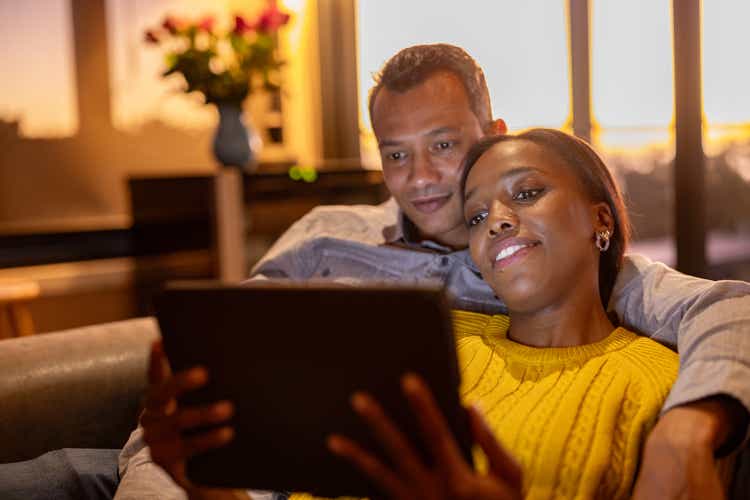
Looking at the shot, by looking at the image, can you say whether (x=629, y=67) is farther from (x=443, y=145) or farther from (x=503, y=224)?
(x=503, y=224)

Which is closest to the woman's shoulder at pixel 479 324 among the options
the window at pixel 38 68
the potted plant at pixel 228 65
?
the potted plant at pixel 228 65

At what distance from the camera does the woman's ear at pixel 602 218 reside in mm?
1248

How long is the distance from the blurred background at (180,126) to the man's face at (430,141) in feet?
6.44

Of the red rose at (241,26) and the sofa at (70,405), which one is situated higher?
the red rose at (241,26)

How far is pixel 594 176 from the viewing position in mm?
1261

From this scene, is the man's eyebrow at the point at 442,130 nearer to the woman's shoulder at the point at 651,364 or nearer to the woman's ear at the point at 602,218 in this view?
the woman's ear at the point at 602,218

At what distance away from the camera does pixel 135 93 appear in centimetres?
407

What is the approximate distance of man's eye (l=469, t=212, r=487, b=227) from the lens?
1.27m

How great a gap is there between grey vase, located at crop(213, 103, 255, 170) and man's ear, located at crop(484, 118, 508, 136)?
7.28 ft

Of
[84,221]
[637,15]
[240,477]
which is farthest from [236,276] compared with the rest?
[240,477]

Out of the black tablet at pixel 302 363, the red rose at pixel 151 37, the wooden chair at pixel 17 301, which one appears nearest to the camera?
the black tablet at pixel 302 363

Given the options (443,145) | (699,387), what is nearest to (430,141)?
(443,145)

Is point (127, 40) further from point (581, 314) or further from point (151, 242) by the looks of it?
point (581, 314)

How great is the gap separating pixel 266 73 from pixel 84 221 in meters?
1.09
